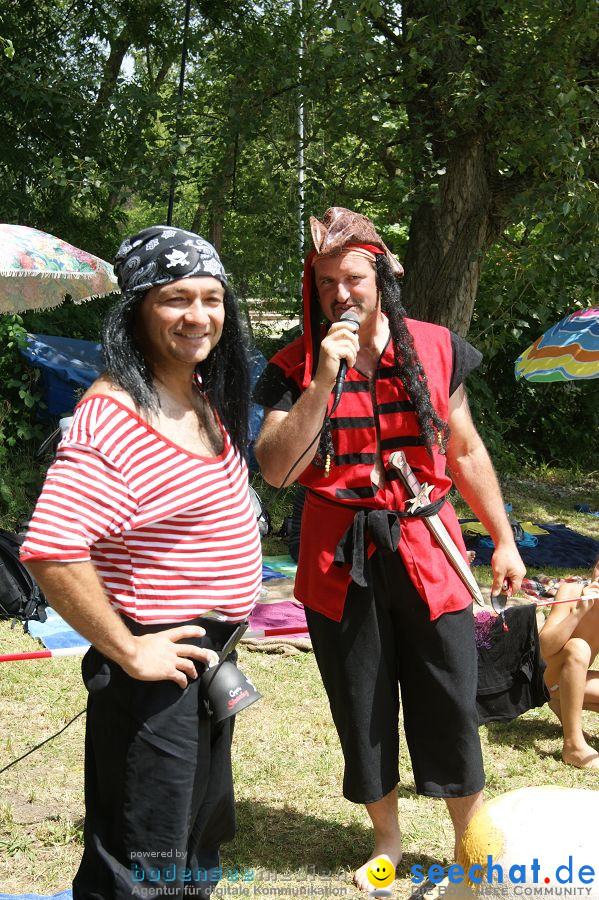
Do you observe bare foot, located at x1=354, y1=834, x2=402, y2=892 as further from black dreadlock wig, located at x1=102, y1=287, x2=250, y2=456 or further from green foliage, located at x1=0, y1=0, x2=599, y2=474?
green foliage, located at x1=0, y1=0, x2=599, y2=474

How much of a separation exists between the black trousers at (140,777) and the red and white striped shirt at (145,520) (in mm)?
82

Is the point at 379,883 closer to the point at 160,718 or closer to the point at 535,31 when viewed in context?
the point at 160,718

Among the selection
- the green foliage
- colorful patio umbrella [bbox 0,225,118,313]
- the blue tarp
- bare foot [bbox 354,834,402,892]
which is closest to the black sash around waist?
bare foot [bbox 354,834,402,892]

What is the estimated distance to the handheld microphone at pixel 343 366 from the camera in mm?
2486

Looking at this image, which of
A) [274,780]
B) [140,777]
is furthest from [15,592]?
[140,777]

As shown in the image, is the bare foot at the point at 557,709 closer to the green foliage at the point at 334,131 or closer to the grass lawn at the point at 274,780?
the grass lawn at the point at 274,780

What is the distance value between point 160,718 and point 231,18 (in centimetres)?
873

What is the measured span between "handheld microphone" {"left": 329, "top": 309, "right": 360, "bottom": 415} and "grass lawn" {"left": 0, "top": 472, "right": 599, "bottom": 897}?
104 centimetres

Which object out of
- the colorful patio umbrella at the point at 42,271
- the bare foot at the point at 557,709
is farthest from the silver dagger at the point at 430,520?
the colorful patio umbrella at the point at 42,271

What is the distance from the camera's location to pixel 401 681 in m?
2.88

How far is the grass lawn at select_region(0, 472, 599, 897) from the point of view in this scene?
317cm

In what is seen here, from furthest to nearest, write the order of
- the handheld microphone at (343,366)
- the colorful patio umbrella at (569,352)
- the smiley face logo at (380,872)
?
1. the colorful patio umbrella at (569,352)
2. the smiley face logo at (380,872)
3. the handheld microphone at (343,366)

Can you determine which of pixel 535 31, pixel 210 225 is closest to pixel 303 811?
pixel 535 31

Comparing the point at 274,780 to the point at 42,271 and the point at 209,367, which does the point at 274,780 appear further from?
the point at 42,271
